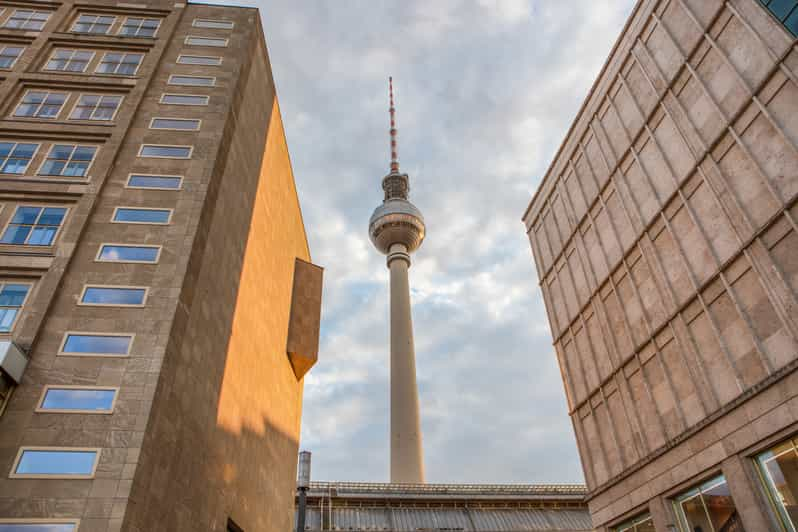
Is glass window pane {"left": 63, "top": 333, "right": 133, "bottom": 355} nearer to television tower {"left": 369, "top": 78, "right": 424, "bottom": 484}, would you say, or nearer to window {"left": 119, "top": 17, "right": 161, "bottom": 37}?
window {"left": 119, "top": 17, "right": 161, "bottom": 37}

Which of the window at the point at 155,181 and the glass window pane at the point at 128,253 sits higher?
the window at the point at 155,181

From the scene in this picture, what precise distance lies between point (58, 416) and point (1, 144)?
1775 centimetres

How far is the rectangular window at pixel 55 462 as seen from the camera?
64.7 ft

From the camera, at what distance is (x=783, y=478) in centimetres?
1953

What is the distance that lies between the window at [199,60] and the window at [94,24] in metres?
6.51

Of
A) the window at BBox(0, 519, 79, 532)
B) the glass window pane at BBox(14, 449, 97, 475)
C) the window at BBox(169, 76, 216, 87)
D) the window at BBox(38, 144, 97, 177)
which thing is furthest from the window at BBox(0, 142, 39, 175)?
the window at BBox(0, 519, 79, 532)

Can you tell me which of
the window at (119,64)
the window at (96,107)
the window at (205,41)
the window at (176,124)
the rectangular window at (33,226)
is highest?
the window at (205,41)

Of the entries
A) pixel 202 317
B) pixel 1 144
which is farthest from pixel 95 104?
pixel 202 317

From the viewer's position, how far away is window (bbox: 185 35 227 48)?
38938 millimetres

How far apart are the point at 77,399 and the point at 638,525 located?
2526 centimetres

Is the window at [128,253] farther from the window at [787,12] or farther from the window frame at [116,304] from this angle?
the window at [787,12]

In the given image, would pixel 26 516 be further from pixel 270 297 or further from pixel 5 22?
pixel 5 22

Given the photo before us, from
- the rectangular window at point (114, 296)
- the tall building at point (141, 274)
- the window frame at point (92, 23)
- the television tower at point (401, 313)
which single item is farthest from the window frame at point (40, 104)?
the television tower at point (401, 313)

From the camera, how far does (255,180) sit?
39.8 meters
